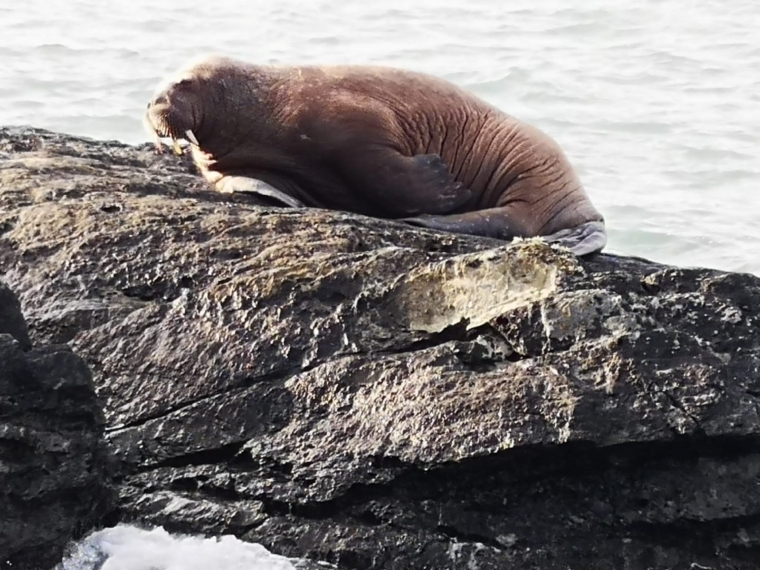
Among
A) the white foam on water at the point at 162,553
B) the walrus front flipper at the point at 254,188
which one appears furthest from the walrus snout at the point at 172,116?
the white foam on water at the point at 162,553

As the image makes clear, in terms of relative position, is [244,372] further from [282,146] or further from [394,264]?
[282,146]

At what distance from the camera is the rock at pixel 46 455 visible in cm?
341

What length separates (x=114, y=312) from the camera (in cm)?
432

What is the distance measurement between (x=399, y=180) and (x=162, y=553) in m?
2.71

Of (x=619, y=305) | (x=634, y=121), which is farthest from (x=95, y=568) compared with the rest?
(x=634, y=121)

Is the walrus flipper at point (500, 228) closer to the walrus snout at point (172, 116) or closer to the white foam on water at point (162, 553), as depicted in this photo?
the walrus snout at point (172, 116)

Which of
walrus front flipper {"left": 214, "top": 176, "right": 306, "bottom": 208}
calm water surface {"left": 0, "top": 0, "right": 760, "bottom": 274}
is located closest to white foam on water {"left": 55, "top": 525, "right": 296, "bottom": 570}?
walrus front flipper {"left": 214, "top": 176, "right": 306, "bottom": 208}

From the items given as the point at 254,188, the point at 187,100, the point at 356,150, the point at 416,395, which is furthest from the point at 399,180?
the point at 416,395

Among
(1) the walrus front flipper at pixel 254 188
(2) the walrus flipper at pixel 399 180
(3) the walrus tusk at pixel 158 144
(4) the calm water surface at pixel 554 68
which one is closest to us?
(1) the walrus front flipper at pixel 254 188

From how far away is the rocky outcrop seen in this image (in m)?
3.62

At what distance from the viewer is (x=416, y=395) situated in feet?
12.4

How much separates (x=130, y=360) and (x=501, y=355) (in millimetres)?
1265

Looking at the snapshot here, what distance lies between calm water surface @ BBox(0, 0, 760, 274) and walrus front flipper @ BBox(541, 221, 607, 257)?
18.0 ft

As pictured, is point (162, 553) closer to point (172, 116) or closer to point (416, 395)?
point (416, 395)
